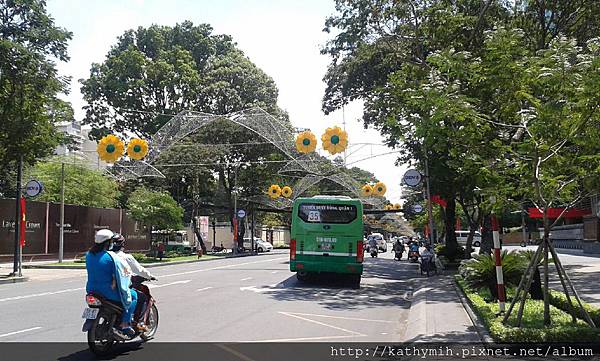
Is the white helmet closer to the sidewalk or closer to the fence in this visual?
the sidewalk

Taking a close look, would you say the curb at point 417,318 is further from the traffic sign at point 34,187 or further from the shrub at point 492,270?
the traffic sign at point 34,187

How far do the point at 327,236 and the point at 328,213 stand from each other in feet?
2.50

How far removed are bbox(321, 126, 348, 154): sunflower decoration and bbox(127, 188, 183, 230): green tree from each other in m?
16.0

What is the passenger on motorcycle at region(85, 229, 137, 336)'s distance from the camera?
8.06 m

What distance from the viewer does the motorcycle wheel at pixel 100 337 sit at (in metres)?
7.88

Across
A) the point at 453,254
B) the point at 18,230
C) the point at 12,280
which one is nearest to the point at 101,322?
the point at 12,280

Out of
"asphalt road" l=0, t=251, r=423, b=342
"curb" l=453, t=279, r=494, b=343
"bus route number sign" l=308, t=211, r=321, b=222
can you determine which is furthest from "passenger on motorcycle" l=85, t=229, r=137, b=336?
"bus route number sign" l=308, t=211, r=321, b=222

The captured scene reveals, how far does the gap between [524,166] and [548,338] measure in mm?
2689

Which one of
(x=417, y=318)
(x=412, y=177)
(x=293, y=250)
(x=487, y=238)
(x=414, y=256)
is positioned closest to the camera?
(x=417, y=318)

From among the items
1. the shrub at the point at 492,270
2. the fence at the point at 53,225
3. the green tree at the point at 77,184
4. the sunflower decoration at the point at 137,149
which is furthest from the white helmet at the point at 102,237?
the green tree at the point at 77,184

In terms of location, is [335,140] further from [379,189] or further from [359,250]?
[379,189]

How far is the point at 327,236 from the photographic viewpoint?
1916cm

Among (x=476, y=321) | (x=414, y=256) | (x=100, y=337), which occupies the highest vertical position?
(x=100, y=337)

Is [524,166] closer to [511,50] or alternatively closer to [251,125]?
[511,50]
